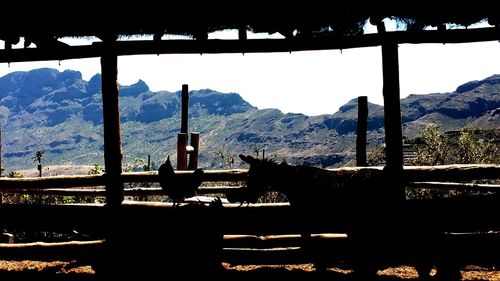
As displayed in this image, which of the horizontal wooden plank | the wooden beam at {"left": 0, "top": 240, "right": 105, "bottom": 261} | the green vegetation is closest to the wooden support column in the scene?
the horizontal wooden plank

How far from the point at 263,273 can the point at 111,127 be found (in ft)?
10.7

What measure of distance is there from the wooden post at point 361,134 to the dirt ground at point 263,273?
13.5 feet

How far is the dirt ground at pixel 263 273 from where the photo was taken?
5.48 metres

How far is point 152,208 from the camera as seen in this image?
5.50m

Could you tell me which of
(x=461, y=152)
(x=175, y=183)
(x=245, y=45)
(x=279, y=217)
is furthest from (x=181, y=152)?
(x=461, y=152)

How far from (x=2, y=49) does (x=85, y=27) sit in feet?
5.45

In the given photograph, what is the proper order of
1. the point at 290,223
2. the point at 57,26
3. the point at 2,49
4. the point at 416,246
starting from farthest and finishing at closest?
the point at 2,49
the point at 57,26
the point at 290,223
the point at 416,246

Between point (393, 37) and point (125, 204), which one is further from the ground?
point (393, 37)

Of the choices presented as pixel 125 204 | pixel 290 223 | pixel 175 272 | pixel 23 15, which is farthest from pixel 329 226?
pixel 23 15

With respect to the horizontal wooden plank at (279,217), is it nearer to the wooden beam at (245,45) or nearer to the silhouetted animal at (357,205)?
the silhouetted animal at (357,205)

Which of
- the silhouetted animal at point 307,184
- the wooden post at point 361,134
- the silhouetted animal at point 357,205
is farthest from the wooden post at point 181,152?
the silhouetted animal at point 357,205

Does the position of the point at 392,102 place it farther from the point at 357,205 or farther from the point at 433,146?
the point at 433,146

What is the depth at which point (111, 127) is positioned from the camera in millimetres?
5984

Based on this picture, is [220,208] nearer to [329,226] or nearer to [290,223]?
[290,223]
